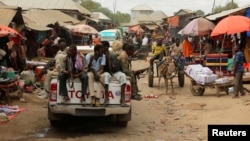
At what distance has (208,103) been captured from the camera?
12.5m

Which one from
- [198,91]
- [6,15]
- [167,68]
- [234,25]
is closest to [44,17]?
[6,15]

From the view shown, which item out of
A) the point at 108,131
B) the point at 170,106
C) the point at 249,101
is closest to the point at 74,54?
the point at 108,131

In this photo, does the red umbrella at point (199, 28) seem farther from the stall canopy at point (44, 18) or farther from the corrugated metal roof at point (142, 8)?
the corrugated metal roof at point (142, 8)

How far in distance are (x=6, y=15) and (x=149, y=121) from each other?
6.55 m

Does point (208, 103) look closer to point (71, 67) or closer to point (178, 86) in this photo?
point (178, 86)

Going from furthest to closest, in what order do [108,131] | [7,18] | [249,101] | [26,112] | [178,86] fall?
[178,86] < [7,18] < [249,101] < [26,112] < [108,131]

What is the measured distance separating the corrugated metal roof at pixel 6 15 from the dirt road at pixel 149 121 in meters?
2.35

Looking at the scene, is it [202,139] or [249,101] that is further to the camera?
[249,101]

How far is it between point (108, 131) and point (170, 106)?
410cm

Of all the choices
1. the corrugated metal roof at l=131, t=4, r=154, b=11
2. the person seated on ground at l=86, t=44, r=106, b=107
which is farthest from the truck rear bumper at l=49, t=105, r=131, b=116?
the corrugated metal roof at l=131, t=4, r=154, b=11

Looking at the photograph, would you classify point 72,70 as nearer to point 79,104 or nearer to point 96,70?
point 96,70

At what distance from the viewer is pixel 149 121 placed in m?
10.3

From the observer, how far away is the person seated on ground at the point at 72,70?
8.31 m

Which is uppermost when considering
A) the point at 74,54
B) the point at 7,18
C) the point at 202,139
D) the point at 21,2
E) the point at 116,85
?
the point at 21,2
